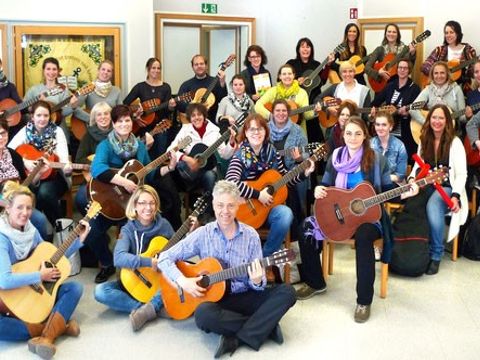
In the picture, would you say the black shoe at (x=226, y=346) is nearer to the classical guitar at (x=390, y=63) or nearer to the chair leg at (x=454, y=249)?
the chair leg at (x=454, y=249)

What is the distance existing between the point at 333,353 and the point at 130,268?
1.27 metres

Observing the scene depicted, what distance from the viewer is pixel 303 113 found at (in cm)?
600

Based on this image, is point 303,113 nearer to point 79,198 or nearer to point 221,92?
point 221,92

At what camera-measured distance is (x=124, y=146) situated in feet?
15.7

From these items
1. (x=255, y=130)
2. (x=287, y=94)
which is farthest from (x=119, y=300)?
(x=287, y=94)

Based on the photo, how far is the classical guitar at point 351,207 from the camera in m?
4.07

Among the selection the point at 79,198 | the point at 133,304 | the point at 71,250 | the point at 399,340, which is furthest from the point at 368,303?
the point at 79,198

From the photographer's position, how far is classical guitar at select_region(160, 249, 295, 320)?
3386mm

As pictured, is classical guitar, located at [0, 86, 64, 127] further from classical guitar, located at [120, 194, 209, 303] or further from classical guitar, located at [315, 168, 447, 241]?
classical guitar, located at [315, 168, 447, 241]

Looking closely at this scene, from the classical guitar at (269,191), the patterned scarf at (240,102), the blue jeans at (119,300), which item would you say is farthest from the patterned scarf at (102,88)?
the blue jeans at (119,300)

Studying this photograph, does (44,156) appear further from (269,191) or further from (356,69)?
(356,69)

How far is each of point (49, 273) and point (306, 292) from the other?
5.28ft

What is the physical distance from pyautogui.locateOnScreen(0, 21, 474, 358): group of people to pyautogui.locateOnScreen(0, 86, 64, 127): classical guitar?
3 centimetres

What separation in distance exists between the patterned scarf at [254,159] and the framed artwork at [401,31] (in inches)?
125
